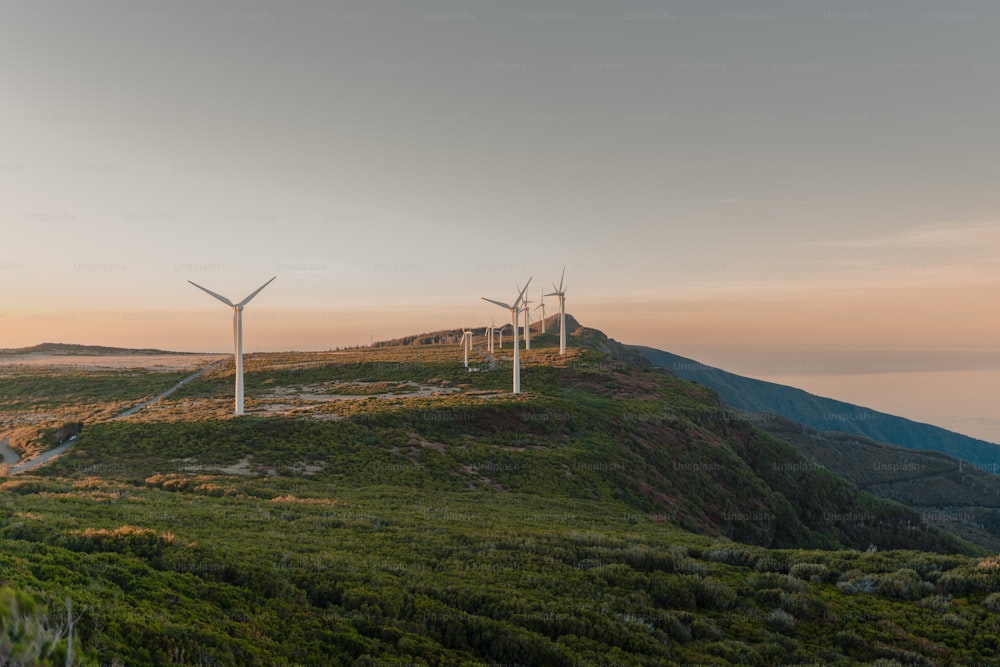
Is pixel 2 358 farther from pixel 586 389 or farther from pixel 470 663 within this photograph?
pixel 470 663

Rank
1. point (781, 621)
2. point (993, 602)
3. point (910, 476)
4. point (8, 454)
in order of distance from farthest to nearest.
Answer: point (910, 476) → point (8, 454) → point (993, 602) → point (781, 621)

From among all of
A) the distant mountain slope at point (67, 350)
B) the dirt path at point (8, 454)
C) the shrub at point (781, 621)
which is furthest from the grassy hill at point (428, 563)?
the distant mountain slope at point (67, 350)

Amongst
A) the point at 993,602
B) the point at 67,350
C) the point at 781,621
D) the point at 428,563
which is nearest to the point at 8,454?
the point at 428,563

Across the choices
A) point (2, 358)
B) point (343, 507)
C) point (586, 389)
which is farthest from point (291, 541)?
point (2, 358)

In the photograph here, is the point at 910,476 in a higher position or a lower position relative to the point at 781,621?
lower

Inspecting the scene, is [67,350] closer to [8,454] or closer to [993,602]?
[8,454]

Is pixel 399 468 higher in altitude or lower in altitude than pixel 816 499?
Result: higher

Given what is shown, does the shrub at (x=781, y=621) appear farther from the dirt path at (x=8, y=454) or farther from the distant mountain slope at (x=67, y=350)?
the distant mountain slope at (x=67, y=350)

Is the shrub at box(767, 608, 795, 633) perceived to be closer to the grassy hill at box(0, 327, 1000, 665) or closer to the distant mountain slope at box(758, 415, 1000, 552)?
the grassy hill at box(0, 327, 1000, 665)
